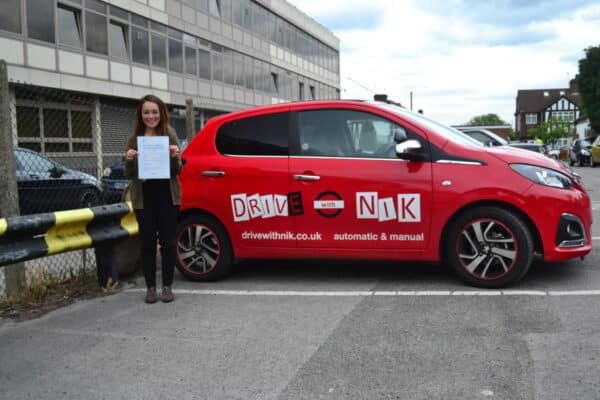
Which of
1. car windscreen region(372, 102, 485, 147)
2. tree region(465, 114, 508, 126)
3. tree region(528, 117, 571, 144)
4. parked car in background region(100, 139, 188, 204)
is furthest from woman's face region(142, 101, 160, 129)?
tree region(465, 114, 508, 126)

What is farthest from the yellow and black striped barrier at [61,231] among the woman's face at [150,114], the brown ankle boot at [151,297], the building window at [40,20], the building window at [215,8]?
the building window at [215,8]

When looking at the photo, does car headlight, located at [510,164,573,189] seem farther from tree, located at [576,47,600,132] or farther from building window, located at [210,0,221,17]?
tree, located at [576,47,600,132]

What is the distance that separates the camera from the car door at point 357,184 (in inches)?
225

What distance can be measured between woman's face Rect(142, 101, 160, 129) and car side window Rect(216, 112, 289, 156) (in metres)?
0.99

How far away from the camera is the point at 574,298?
5172 mm

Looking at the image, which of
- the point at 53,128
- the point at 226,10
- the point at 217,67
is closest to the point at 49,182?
the point at 53,128

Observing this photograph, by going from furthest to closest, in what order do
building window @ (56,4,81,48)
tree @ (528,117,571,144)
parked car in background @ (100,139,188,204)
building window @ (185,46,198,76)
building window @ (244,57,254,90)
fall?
tree @ (528,117,571,144) → building window @ (244,57,254,90) → building window @ (185,46,198,76) → building window @ (56,4,81,48) → parked car in background @ (100,139,188,204)

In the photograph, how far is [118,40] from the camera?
2567cm

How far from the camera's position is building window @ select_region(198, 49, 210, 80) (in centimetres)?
3209

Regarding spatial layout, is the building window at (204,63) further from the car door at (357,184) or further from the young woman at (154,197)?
the young woman at (154,197)

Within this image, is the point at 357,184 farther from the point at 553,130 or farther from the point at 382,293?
the point at 553,130

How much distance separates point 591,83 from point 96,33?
5454cm

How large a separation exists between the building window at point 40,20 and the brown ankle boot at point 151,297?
18058 mm

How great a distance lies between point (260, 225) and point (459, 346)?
263cm
